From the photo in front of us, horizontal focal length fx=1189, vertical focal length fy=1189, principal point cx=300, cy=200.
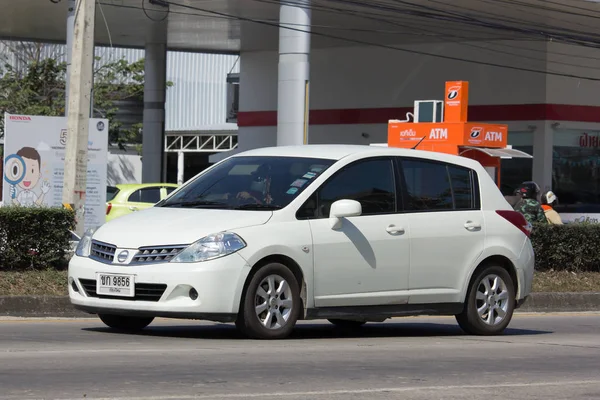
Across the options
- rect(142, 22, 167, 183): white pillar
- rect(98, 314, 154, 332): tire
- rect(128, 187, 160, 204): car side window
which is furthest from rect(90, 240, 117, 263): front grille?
rect(142, 22, 167, 183): white pillar

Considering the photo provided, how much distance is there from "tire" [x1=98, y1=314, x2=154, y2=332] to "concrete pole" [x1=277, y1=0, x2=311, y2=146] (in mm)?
14826

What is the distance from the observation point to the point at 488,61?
109ft

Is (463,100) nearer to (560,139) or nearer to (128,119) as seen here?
(560,139)

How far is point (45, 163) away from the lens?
18250 mm

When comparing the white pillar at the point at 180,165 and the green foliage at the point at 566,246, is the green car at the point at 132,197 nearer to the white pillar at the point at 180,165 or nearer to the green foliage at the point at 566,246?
the green foliage at the point at 566,246

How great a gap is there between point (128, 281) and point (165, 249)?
401 millimetres

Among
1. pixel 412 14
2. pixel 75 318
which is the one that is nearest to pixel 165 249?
pixel 75 318

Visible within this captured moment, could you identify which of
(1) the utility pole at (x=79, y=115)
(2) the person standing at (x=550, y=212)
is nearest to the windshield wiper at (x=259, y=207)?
(1) the utility pole at (x=79, y=115)

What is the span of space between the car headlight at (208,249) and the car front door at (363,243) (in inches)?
35.6

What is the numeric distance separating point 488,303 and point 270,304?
2.64 metres

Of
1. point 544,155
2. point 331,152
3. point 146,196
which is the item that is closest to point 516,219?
point 331,152

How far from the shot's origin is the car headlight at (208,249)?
369 inches

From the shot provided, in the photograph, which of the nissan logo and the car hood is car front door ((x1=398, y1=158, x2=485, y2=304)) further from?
the nissan logo

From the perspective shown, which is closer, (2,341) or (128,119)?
(2,341)
